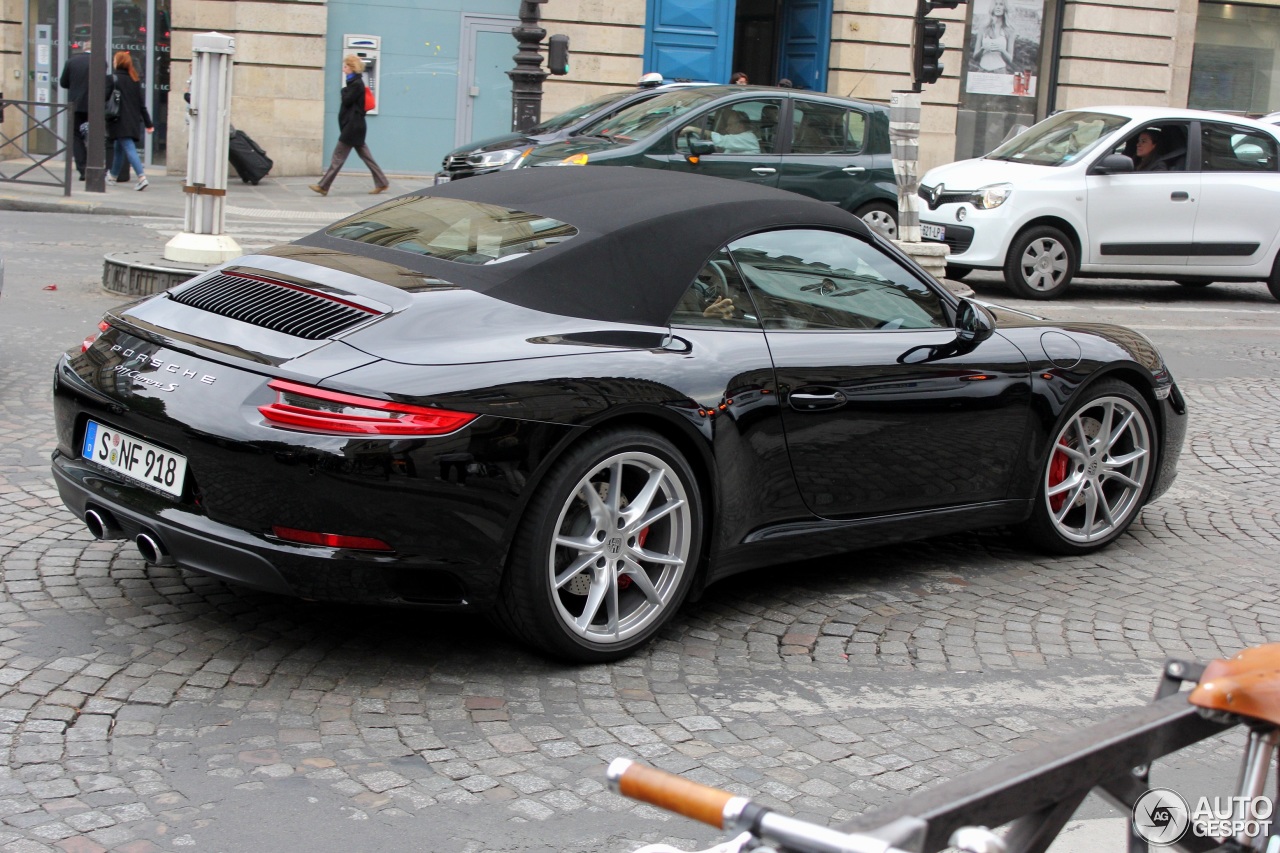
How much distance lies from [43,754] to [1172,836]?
2.54 meters

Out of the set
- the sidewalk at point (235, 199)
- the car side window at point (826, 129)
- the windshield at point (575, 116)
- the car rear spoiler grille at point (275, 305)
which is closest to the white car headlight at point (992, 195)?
the car side window at point (826, 129)

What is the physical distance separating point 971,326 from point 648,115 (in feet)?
31.5

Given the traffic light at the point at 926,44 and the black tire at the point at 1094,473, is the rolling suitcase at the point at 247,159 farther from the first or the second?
the black tire at the point at 1094,473

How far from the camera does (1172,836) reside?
218cm

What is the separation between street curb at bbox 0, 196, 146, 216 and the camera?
1622cm

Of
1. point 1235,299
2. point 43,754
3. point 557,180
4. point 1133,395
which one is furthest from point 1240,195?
point 43,754

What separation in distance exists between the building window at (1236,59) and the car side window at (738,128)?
1619cm

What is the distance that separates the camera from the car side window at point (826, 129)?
14.7m

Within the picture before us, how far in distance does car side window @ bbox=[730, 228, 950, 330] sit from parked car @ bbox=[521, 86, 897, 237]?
28.6ft

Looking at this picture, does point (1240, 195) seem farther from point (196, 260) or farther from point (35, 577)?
point (35, 577)

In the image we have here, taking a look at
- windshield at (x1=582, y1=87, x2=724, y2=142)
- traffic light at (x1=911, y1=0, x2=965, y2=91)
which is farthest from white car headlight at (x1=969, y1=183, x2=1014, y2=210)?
windshield at (x1=582, y1=87, x2=724, y2=142)

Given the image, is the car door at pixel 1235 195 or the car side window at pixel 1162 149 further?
the car door at pixel 1235 195

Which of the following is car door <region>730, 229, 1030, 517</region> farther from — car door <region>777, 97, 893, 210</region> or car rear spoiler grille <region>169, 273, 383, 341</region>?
car door <region>777, 97, 893, 210</region>

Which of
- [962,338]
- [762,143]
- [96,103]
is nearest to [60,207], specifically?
A: [96,103]
